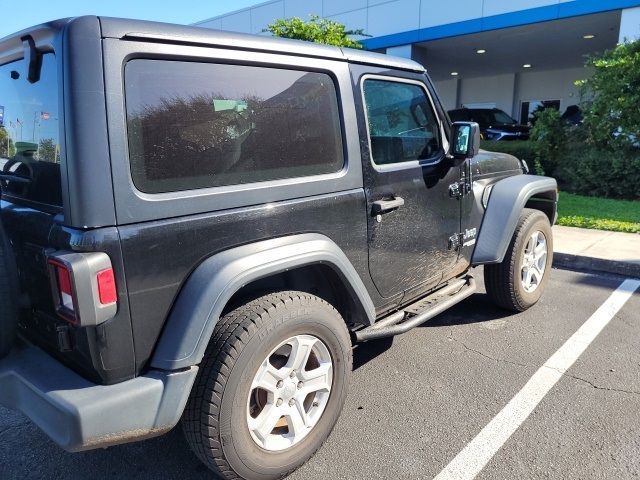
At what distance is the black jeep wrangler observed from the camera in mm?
1810

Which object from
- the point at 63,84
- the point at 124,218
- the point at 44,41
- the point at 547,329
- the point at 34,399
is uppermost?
the point at 44,41

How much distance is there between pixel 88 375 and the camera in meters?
1.95

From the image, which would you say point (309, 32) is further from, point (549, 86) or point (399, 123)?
point (549, 86)

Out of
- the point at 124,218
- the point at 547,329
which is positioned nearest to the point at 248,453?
the point at 124,218

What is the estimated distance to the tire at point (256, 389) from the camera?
2025mm

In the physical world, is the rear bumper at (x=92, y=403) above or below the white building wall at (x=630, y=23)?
below

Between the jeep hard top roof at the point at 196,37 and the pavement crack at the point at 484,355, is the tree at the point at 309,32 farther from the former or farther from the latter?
the jeep hard top roof at the point at 196,37

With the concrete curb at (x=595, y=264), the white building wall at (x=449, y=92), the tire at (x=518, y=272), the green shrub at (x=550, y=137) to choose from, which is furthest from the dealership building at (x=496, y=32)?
the tire at (x=518, y=272)

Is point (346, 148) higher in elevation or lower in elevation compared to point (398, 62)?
lower

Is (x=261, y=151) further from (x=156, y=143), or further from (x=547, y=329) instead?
(x=547, y=329)

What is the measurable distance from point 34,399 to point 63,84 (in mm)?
1163

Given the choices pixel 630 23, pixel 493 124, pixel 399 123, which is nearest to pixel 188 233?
pixel 399 123

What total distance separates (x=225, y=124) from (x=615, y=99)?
8.71 meters

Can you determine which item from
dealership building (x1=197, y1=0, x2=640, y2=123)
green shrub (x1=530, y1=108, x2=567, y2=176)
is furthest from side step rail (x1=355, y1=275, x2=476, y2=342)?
dealership building (x1=197, y1=0, x2=640, y2=123)
